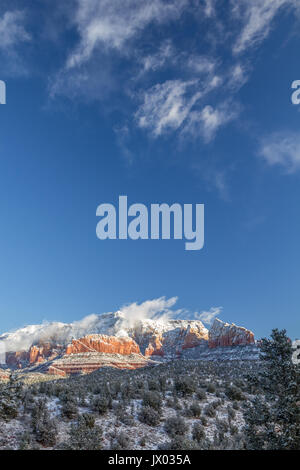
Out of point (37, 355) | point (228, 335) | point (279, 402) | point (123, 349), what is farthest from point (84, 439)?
point (37, 355)

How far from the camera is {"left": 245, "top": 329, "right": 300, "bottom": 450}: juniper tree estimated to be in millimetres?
10555

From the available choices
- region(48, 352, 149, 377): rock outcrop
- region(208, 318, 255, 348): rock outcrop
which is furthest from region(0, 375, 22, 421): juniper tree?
region(208, 318, 255, 348): rock outcrop

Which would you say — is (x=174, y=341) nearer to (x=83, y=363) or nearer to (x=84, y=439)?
(x=83, y=363)

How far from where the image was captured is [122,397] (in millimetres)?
17781

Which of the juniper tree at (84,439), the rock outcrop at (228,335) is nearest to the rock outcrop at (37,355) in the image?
the rock outcrop at (228,335)

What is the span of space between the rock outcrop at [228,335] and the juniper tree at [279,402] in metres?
101

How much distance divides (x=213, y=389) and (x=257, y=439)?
37.5 feet

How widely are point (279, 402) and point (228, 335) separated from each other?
11218 cm

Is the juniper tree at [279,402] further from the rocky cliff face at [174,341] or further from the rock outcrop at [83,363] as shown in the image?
the rocky cliff face at [174,341]

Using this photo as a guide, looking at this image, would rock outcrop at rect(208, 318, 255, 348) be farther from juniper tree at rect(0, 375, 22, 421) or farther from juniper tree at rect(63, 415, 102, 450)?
juniper tree at rect(0, 375, 22, 421)

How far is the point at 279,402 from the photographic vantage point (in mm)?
11000

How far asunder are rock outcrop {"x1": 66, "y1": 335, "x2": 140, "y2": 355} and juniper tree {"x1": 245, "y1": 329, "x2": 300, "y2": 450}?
5637 inches
